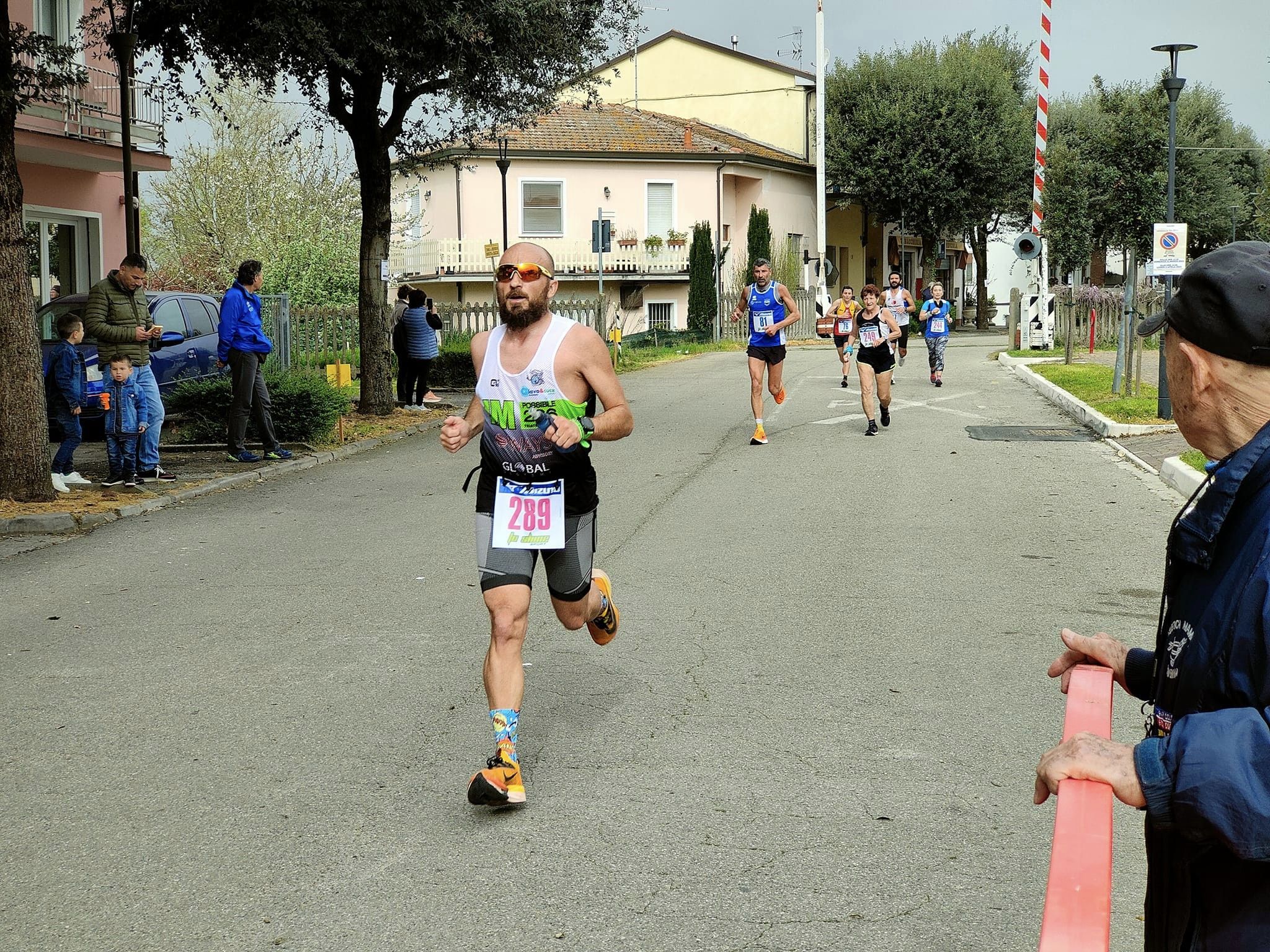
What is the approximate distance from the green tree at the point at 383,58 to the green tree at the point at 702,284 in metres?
23.0

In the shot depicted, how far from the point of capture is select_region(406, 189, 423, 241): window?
4575 cm

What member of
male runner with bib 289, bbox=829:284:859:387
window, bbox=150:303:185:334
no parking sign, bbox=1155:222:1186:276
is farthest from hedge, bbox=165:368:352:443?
no parking sign, bbox=1155:222:1186:276

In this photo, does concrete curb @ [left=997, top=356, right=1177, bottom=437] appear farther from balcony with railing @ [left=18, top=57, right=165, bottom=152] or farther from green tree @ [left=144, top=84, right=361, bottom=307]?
green tree @ [left=144, top=84, right=361, bottom=307]

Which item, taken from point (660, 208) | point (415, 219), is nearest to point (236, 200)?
point (415, 219)

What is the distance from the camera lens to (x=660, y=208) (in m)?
46.9

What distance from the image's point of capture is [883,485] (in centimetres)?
1272

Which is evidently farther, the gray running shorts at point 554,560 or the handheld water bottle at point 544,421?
the gray running shorts at point 554,560

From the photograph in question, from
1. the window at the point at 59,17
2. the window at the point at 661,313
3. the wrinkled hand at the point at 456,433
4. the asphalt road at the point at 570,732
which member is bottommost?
the asphalt road at the point at 570,732

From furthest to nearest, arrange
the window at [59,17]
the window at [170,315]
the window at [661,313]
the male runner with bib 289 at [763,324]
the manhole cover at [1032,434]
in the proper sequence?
the window at [661,313] → the window at [59,17] → the window at [170,315] → the manhole cover at [1032,434] → the male runner with bib 289 at [763,324]

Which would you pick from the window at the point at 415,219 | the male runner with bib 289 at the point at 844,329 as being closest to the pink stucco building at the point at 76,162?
the male runner with bib 289 at the point at 844,329

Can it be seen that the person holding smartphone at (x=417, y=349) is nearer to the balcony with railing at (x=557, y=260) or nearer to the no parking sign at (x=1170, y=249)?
the no parking sign at (x=1170, y=249)

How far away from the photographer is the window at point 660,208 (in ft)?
153

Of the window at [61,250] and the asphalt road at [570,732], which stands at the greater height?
the window at [61,250]

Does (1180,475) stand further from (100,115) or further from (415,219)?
(415,219)
